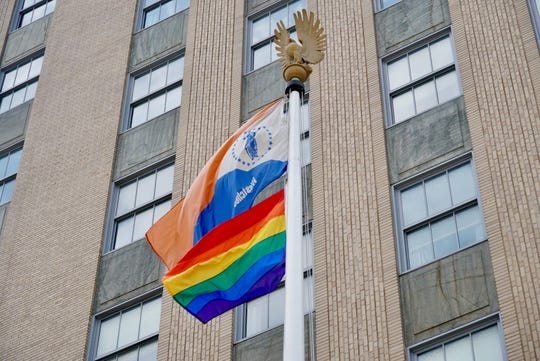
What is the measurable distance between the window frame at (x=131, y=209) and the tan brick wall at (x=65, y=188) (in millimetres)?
260

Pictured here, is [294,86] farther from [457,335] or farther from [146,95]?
[146,95]

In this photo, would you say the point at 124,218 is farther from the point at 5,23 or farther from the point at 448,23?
the point at 5,23

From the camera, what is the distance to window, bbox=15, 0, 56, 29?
3809cm

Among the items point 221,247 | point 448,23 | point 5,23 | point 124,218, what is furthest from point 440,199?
point 5,23

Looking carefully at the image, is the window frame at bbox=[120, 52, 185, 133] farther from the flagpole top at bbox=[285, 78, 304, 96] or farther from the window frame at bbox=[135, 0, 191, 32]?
the flagpole top at bbox=[285, 78, 304, 96]

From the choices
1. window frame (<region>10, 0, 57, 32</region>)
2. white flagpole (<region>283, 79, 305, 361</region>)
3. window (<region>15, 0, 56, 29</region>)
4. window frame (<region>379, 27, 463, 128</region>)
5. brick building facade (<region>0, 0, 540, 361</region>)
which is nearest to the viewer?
white flagpole (<region>283, 79, 305, 361</region>)

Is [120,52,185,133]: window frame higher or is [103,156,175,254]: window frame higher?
[120,52,185,133]: window frame

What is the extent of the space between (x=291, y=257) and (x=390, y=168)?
28.8 feet

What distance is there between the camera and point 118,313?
87.6ft

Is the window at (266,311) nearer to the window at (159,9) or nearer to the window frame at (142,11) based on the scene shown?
the window at (159,9)

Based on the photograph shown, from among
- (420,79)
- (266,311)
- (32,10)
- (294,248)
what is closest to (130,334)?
(266,311)

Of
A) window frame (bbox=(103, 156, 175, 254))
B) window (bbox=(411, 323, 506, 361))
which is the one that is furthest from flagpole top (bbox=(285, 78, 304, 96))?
window frame (bbox=(103, 156, 175, 254))

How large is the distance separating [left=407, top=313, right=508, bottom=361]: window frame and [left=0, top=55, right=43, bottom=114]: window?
18054mm

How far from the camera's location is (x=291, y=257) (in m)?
16.1
